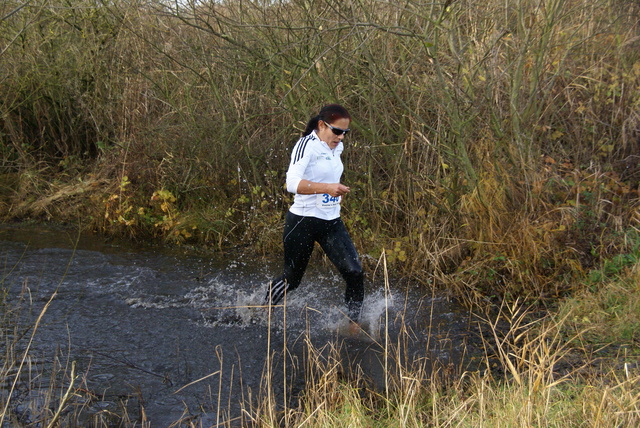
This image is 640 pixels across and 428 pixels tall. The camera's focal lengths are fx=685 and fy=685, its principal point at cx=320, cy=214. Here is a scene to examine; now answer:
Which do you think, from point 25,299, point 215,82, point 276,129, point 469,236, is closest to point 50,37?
point 215,82

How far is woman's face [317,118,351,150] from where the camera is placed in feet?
16.8

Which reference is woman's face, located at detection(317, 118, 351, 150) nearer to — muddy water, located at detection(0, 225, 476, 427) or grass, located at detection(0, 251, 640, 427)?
muddy water, located at detection(0, 225, 476, 427)

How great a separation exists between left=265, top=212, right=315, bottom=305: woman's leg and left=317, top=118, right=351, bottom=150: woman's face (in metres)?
0.62

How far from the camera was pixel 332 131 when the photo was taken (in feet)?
16.8

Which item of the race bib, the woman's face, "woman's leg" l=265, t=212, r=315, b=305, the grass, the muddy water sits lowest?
the muddy water

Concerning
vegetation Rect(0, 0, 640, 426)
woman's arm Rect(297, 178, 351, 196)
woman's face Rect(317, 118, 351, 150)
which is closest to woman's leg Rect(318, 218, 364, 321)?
woman's arm Rect(297, 178, 351, 196)

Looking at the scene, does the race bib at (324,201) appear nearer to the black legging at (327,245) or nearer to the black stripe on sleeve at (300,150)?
the black legging at (327,245)

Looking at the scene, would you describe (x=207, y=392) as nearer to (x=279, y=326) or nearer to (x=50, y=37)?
(x=279, y=326)

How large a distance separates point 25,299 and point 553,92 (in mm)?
6284

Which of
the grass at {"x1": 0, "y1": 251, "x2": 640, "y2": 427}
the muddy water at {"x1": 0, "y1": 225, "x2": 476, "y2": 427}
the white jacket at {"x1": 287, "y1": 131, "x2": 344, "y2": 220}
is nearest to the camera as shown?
the grass at {"x1": 0, "y1": 251, "x2": 640, "y2": 427}

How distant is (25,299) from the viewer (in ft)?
21.5

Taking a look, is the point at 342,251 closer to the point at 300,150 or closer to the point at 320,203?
the point at 320,203

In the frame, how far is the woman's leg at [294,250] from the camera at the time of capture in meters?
5.36

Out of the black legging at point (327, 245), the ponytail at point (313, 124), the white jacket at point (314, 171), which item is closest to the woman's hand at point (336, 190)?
the white jacket at point (314, 171)
